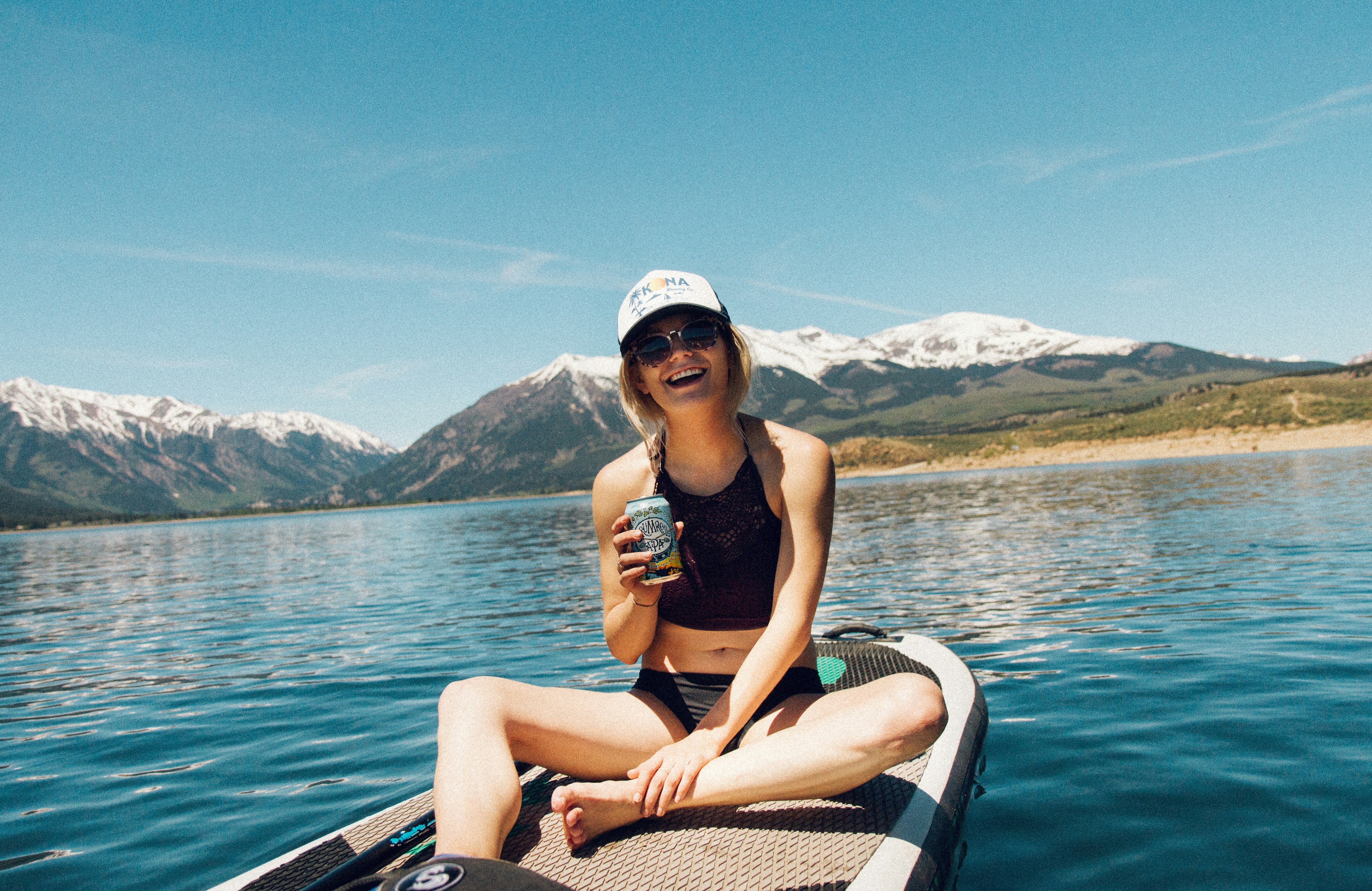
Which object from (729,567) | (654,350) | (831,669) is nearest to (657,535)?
(729,567)

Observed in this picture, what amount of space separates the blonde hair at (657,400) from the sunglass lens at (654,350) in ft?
0.41

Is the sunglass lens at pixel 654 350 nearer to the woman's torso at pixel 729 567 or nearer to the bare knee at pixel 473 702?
the woman's torso at pixel 729 567

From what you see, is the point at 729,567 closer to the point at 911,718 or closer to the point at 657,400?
the point at 657,400

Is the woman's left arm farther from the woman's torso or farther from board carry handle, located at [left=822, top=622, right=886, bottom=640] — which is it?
board carry handle, located at [left=822, top=622, right=886, bottom=640]

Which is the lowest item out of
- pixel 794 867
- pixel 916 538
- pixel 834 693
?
pixel 916 538

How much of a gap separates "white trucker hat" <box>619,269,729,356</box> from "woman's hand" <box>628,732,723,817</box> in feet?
6.59

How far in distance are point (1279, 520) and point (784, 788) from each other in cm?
2395

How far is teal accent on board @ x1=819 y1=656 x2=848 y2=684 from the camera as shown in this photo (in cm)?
576

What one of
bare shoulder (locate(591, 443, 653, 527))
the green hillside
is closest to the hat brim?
bare shoulder (locate(591, 443, 653, 527))

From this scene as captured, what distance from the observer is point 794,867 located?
127 inches

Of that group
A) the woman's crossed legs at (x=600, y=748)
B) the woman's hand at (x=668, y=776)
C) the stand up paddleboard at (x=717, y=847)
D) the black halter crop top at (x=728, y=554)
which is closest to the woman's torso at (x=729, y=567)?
the black halter crop top at (x=728, y=554)

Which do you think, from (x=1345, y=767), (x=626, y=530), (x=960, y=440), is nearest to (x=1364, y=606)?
(x=1345, y=767)

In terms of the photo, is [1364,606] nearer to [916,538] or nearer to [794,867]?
[794,867]

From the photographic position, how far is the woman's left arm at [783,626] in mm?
3543
